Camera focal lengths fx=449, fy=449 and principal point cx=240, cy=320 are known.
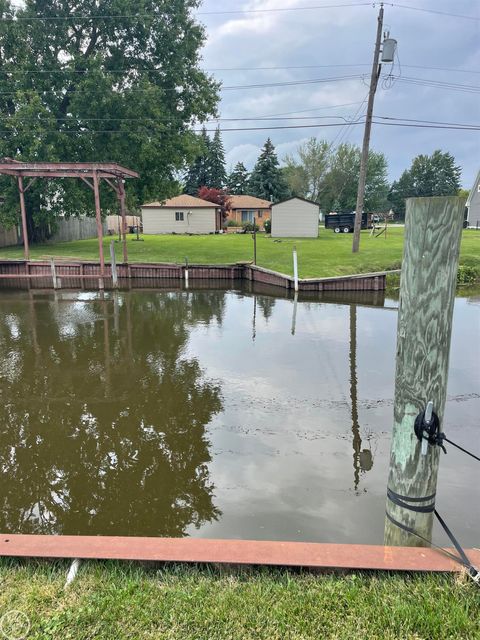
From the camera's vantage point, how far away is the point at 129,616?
213 centimetres

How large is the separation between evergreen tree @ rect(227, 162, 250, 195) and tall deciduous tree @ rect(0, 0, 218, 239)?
3302 cm

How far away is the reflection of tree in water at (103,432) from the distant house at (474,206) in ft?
127

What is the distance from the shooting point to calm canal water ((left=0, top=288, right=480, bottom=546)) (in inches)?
147

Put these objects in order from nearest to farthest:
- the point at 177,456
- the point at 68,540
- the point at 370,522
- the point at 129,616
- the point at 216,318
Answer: the point at 129,616
the point at 68,540
the point at 370,522
the point at 177,456
the point at 216,318

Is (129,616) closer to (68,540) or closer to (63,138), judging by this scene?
(68,540)

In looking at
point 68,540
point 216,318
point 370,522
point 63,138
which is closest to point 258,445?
point 370,522

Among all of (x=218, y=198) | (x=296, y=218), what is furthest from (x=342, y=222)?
(x=218, y=198)

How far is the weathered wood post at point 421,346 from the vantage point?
2150 mm

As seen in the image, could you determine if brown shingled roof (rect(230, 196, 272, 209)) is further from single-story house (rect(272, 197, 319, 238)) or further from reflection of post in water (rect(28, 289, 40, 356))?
reflection of post in water (rect(28, 289, 40, 356))

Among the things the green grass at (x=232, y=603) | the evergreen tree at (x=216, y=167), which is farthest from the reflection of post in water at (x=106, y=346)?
the evergreen tree at (x=216, y=167)

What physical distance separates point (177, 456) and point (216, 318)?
23.0 feet

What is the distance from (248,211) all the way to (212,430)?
125 ft

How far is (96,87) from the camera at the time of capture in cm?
1881

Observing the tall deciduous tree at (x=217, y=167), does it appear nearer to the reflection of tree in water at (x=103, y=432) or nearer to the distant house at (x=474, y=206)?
the distant house at (x=474, y=206)
